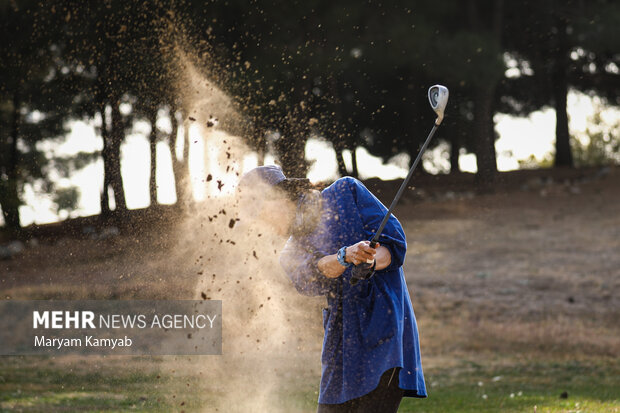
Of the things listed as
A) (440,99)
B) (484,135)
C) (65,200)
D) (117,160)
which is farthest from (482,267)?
(440,99)

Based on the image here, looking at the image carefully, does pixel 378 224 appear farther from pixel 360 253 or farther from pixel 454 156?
pixel 454 156

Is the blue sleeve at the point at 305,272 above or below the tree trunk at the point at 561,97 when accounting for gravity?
below

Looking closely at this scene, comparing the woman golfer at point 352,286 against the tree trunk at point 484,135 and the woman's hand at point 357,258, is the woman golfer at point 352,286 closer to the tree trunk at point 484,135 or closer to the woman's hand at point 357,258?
the woman's hand at point 357,258

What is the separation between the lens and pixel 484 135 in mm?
21062

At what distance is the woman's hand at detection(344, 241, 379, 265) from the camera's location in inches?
117

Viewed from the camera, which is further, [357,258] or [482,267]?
[482,267]

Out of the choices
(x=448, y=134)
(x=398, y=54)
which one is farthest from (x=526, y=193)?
(x=398, y=54)

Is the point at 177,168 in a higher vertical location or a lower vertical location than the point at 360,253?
higher

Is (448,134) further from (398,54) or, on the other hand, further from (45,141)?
(45,141)

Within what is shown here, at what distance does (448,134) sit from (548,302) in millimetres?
11663

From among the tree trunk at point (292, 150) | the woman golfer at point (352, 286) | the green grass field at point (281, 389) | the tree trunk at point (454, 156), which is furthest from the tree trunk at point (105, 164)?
the woman golfer at point (352, 286)

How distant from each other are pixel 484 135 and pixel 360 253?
735 inches

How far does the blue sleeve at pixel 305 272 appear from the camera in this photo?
3199mm

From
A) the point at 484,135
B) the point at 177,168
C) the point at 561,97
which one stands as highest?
the point at 561,97
